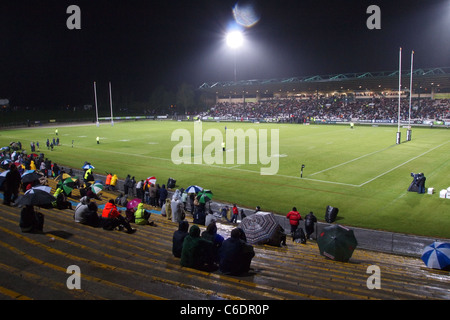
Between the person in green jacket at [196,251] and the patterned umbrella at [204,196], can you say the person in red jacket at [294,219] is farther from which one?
the person in green jacket at [196,251]

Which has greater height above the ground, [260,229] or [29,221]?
[29,221]

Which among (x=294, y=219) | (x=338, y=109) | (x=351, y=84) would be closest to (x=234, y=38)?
(x=338, y=109)

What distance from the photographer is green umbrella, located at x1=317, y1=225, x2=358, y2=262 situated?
9445mm

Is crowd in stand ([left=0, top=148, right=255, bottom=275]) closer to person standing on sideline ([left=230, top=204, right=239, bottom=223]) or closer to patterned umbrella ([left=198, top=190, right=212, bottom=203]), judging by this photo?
patterned umbrella ([left=198, top=190, right=212, bottom=203])

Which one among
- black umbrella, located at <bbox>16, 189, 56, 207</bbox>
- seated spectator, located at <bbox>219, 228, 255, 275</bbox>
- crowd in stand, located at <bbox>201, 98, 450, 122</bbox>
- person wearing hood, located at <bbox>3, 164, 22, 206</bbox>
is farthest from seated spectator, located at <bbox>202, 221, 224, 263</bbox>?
crowd in stand, located at <bbox>201, 98, 450, 122</bbox>

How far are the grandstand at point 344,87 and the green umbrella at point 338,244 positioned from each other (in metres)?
68.7

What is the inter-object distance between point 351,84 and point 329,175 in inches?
2614

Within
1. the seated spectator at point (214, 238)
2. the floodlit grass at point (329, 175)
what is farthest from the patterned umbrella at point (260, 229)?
the floodlit grass at point (329, 175)

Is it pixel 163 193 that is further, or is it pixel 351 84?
pixel 351 84

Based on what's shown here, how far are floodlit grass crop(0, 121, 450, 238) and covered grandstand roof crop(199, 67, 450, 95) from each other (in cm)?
3371

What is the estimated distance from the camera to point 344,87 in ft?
289

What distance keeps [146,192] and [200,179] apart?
5.54 metres

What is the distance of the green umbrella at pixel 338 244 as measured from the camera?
945 cm

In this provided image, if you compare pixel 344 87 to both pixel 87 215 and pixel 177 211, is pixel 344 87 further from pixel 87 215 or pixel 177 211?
pixel 87 215
